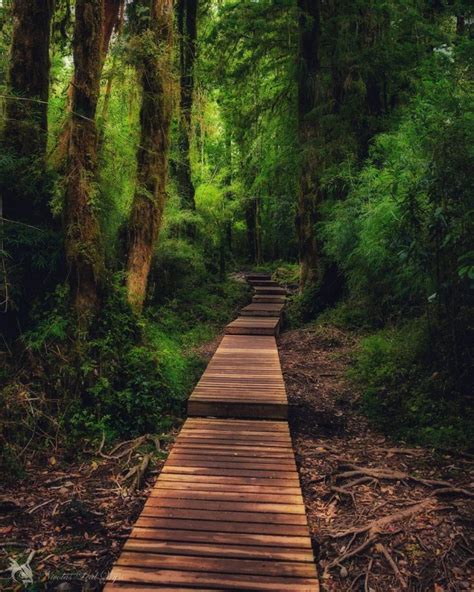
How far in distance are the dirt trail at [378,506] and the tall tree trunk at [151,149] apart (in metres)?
3.69

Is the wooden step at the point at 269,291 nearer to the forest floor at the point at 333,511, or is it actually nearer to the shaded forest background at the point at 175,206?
the shaded forest background at the point at 175,206

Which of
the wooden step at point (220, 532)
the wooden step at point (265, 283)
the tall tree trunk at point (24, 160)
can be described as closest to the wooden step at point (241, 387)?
the wooden step at point (220, 532)

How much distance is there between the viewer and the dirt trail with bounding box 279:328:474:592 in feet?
11.2

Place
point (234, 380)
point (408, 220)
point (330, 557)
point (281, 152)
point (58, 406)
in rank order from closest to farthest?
point (330, 557)
point (58, 406)
point (408, 220)
point (234, 380)
point (281, 152)

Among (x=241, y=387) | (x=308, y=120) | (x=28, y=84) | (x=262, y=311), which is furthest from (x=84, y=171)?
(x=308, y=120)

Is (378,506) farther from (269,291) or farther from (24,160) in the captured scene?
(269,291)

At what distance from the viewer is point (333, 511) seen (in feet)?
14.2

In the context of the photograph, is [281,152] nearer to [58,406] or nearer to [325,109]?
[325,109]

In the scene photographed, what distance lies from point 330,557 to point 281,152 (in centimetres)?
1291

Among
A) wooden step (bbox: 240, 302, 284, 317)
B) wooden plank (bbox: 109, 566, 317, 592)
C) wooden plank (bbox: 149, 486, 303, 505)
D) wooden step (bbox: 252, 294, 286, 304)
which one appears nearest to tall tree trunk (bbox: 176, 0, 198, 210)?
wooden step (bbox: 252, 294, 286, 304)

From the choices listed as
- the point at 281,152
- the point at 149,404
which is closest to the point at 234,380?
the point at 149,404

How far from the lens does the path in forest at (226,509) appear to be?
3.03 m

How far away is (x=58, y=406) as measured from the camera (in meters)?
5.54

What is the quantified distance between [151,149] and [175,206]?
4.49 metres
